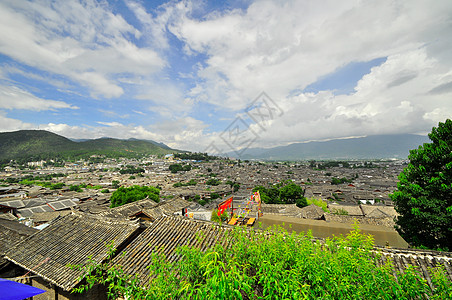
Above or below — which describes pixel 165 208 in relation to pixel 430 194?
below

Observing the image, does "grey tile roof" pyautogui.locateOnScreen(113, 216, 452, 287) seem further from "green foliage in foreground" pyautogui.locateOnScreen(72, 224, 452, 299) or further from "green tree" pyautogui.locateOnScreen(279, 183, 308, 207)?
"green tree" pyautogui.locateOnScreen(279, 183, 308, 207)

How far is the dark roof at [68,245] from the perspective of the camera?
5836 millimetres

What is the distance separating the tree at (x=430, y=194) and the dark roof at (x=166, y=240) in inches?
331

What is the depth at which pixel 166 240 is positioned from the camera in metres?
5.72

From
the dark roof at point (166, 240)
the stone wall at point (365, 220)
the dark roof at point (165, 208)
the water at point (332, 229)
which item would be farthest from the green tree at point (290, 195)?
the dark roof at point (166, 240)

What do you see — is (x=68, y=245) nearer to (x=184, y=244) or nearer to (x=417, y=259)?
(x=184, y=244)

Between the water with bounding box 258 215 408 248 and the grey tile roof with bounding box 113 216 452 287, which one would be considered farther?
the water with bounding box 258 215 408 248

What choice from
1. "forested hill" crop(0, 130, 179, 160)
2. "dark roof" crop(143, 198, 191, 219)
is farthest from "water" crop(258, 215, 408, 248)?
"forested hill" crop(0, 130, 179, 160)

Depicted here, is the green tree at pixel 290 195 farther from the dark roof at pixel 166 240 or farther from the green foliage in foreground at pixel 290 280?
the green foliage in foreground at pixel 290 280

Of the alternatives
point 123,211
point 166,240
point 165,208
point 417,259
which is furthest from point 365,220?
point 123,211

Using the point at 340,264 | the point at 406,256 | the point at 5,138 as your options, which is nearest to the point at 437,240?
the point at 406,256

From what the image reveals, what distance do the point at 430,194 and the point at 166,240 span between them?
34.2ft

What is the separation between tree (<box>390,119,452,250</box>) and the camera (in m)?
7.62

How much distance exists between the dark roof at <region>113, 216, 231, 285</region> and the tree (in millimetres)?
8418
